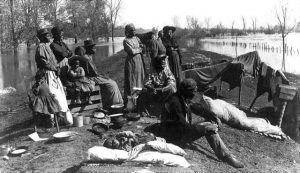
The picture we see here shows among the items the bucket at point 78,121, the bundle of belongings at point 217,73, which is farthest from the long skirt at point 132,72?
the bundle of belongings at point 217,73

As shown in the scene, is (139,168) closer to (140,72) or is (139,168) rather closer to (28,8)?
(140,72)

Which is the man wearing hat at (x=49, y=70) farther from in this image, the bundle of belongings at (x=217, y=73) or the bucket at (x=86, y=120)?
the bundle of belongings at (x=217, y=73)

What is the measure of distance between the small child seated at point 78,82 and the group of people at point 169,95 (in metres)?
1.04

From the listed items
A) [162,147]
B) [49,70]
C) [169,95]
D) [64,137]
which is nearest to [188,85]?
[169,95]

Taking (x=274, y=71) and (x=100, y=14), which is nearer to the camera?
(x=274, y=71)

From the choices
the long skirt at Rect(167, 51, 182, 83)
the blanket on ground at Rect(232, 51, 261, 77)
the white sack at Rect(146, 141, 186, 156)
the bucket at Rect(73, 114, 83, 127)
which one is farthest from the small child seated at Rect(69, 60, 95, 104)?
the blanket on ground at Rect(232, 51, 261, 77)

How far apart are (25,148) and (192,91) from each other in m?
3.04

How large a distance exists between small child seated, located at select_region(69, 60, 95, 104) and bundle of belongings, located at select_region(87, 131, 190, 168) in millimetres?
2806

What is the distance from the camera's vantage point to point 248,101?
35.3 ft

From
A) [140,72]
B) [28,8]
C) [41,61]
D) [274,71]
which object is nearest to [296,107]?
[274,71]

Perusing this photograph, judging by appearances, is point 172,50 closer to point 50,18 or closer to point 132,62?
point 132,62

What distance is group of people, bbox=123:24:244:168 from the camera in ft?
15.0

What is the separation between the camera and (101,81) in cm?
722

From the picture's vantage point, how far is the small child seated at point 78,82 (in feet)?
22.2
